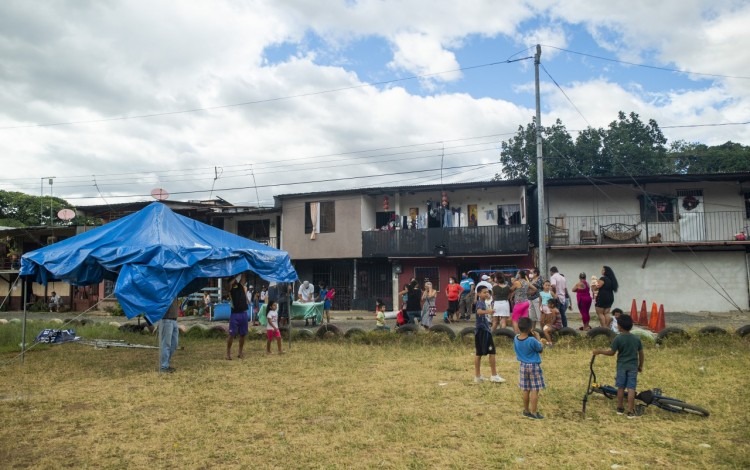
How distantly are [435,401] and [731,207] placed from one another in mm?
21580

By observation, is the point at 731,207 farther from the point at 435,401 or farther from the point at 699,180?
the point at 435,401

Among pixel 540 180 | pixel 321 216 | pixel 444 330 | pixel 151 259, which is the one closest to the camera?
pixel 151 259

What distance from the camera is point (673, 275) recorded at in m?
22.6

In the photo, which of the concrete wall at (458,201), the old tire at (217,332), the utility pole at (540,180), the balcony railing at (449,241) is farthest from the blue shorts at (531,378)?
the concrete wall at (458,201)

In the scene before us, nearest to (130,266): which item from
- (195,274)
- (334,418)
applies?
(195,274)

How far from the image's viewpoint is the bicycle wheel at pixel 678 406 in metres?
6.32

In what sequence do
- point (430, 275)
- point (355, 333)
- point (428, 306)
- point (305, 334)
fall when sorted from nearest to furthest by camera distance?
1. point (355, 333)
2. point (305, 334)
3. point (428, 306)
4. point (430, 275)

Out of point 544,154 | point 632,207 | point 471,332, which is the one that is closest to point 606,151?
point 544,154

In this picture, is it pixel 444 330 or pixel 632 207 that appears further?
pixel 632 207

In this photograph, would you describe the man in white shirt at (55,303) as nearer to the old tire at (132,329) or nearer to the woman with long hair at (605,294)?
the old tire at (132,329)

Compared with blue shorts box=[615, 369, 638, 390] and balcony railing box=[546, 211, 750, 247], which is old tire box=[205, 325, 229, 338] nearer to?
blue shorts box=[615, 369, 638, 390]

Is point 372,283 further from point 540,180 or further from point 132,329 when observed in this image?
point 132,329

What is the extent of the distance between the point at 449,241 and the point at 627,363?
61.1 ft

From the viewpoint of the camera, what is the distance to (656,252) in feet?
74.7
